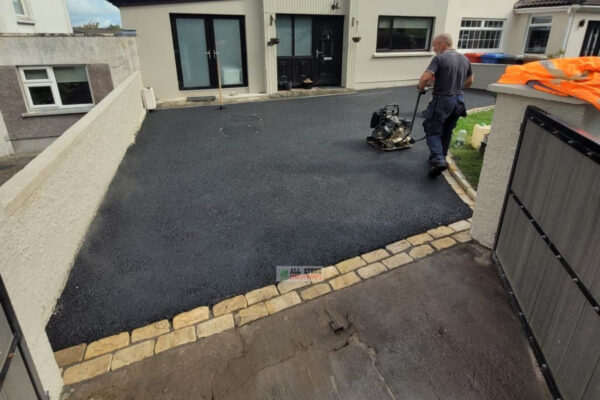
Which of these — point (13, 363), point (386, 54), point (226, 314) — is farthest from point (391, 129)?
point (386, 54)

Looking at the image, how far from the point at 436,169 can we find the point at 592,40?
17.1 m

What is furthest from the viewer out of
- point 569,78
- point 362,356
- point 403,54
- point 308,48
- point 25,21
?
point 403,54

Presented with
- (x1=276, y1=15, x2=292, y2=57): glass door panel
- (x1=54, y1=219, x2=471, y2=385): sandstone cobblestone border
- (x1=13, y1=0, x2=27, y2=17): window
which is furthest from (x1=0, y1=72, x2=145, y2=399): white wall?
(x1=13, y1=0, x2=27, y2=17): window

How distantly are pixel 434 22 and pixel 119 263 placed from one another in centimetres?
1498

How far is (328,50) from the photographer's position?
44.4ft

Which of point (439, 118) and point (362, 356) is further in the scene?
point (439, 118)

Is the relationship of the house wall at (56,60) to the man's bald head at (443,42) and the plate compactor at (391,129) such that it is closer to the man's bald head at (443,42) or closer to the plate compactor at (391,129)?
the plate compactor at (391,129)

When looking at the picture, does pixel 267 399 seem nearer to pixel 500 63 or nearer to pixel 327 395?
pixel 327 395

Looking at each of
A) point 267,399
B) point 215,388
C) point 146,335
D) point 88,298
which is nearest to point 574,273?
point 267,399

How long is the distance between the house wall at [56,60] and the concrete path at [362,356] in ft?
32.7

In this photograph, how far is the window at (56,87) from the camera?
10.4 metres

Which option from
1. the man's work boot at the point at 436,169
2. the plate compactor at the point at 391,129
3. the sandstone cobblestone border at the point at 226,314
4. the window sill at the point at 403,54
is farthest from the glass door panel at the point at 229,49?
the sandstone cobblestone border at the point at 226,314

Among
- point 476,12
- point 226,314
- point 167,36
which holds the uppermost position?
point 476,12

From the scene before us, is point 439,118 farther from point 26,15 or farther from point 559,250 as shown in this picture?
point 26,15
